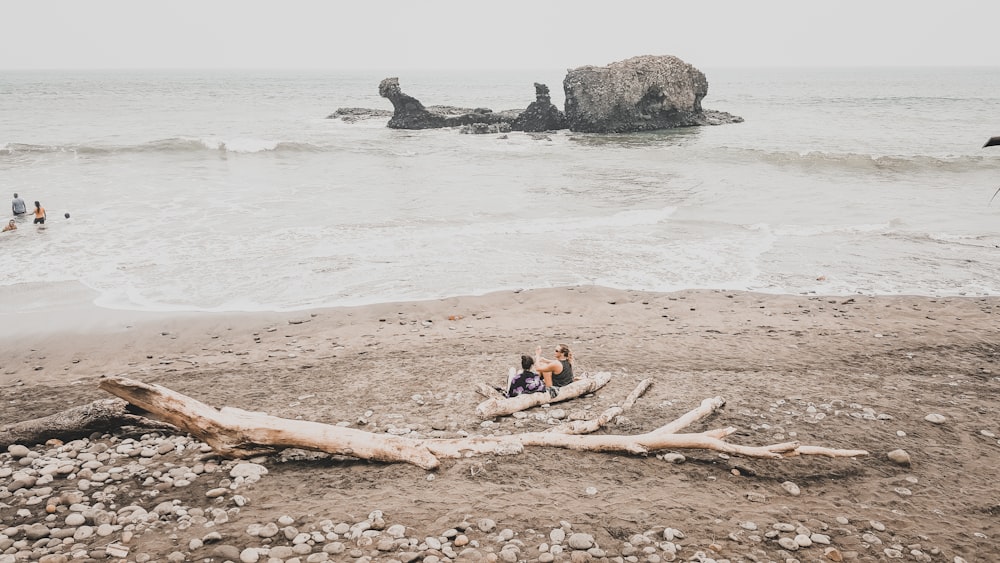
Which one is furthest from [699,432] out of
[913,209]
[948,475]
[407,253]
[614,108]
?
[614,108]

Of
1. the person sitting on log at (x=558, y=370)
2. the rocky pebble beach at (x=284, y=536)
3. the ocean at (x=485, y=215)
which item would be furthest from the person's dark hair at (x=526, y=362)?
the ocean at (x=485, y=215)

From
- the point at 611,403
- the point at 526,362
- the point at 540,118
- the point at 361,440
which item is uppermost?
the point at 540,118

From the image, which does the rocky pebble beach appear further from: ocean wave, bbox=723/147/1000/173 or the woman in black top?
ocean wave, bbox=723/147/1000/173

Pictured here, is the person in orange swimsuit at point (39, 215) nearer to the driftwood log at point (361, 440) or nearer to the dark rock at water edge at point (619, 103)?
the driftwood log at point (361, 440)

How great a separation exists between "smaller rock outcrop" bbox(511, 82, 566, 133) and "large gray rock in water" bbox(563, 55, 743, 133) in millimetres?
1152

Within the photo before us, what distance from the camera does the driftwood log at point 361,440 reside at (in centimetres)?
682

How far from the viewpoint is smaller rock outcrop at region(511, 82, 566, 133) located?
5381 cm

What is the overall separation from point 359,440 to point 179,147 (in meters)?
41.0

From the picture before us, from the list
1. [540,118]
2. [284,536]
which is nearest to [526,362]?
[284,536]

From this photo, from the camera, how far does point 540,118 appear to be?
5397cm

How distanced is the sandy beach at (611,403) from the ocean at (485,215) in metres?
1.78

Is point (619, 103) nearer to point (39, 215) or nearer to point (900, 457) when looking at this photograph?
point (39, 215)

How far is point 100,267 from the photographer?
1675 centimetres

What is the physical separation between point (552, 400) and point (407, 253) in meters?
10.3
